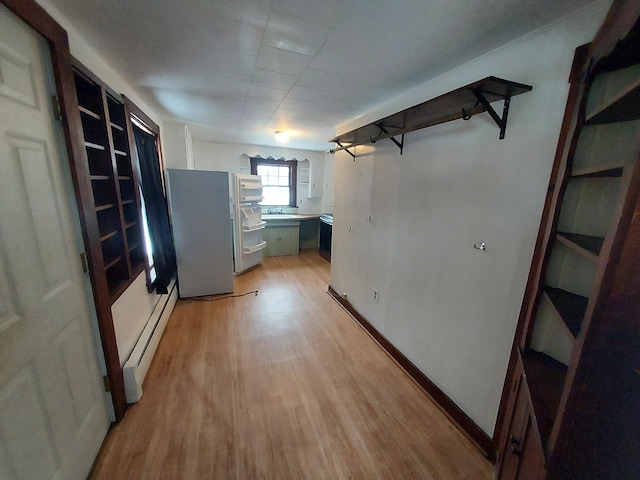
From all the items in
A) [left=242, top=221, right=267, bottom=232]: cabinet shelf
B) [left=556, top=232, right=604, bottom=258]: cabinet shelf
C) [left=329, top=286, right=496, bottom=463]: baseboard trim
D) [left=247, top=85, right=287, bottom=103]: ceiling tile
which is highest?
[left=247, top=85, right=287, bottom=103]: ceiling tile

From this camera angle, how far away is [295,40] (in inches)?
50.9

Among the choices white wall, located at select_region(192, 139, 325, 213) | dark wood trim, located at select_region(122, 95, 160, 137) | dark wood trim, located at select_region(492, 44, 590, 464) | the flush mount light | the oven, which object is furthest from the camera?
the oven

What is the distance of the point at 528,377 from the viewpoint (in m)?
0.98

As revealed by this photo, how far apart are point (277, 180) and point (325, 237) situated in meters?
1.73

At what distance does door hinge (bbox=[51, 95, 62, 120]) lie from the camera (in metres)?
1.10

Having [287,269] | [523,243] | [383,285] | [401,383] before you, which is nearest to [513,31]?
[523,243]

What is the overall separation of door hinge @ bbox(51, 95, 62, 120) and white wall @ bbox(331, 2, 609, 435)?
2107 mm

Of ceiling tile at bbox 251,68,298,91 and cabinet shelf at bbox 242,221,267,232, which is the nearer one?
ceiling tile at bbox 251,68,298,91

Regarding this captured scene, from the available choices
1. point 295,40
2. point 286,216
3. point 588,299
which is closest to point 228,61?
point 295,40

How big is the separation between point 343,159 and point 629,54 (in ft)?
7.81

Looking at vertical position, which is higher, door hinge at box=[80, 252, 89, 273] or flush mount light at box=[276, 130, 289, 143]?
flush mount light at box=[276, 130, 289, 143]

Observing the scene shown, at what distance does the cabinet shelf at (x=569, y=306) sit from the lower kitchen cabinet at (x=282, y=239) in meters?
4.41

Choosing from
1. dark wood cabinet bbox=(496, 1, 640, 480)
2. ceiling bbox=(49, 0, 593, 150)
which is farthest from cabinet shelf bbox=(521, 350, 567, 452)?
ceiling bbox=(49, 0, 593, 150)

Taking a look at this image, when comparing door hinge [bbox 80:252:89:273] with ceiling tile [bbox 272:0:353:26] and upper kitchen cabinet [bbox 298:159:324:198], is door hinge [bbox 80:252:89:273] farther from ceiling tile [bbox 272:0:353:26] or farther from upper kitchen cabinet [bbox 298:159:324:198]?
upper kitchen cabinet [bbox 298:159:324:198]
